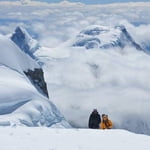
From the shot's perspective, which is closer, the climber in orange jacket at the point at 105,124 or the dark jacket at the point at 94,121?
the climber in orange jacket at the point at 105,124

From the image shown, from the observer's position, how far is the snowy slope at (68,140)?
2064cm

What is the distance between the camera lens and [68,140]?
22.0m

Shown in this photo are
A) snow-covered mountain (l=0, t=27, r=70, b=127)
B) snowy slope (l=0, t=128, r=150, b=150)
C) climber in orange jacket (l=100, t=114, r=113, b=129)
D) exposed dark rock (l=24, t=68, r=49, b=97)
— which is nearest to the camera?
snowy slope (l=0, t=128, r=150, b=150)

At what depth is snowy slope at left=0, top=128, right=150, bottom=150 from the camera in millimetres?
20641

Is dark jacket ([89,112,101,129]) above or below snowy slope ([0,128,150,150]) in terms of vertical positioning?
below

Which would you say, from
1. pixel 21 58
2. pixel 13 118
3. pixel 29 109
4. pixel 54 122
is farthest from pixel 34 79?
pixel 13 118

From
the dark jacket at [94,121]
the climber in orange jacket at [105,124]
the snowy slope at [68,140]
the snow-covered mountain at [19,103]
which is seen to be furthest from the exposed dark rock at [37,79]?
the snowy slope at [68,140]

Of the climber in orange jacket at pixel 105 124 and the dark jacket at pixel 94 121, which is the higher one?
the climber in orange jacket at pixel 105 124

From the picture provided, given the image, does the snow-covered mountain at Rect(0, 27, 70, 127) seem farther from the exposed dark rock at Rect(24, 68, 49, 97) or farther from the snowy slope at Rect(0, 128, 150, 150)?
the snowy slope at Rect(0, 128, 150, 150)

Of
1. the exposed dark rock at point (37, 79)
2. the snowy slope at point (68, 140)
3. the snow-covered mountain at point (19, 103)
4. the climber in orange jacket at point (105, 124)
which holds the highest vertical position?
the snowy slope at point (68, 140)

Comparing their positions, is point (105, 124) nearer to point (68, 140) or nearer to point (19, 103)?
point (68, 140)

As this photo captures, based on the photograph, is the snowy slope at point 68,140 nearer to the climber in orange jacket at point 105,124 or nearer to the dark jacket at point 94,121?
the climber in orange jacket at point 105,124

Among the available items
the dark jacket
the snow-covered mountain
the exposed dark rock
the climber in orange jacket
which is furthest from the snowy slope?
the exposed dark rock

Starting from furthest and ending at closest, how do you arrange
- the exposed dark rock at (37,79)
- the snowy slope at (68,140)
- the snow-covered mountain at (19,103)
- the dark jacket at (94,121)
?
the exposed dark rock at (37,79) → the snow-covered mountain at (19,103) → the dark jacket at (94,121) → the snowy slope at (68,140)
